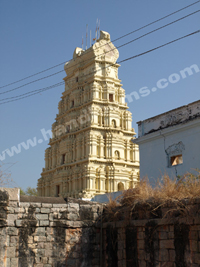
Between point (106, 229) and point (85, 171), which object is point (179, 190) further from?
point (85, 171)

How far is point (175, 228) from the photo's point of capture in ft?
27.7

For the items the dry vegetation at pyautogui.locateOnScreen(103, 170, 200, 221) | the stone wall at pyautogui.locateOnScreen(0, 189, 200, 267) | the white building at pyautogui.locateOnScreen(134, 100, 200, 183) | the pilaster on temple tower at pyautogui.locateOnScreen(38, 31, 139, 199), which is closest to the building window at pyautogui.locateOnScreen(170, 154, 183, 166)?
the white building at pyautogui.locateOnScreen(134, 100, 200, 183)

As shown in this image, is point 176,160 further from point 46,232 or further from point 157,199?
point 46,232

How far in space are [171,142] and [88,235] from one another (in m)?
7.91

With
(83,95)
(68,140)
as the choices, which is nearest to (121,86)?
(83,95)

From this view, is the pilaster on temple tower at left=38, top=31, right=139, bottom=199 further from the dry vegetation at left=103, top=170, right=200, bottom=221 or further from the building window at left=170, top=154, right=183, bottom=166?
the dry vegetation at left=103, top=170, right=200, bottom=221

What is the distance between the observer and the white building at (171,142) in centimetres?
1631

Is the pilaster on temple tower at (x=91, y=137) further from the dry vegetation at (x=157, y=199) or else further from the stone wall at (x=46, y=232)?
the dry vegetation at (x=157, y=199)

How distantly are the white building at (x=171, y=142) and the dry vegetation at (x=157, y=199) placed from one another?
582 centimetres

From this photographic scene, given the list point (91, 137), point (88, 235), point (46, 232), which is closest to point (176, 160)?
point (88, 235)

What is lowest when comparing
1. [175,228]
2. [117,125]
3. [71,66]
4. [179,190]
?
[175,228]

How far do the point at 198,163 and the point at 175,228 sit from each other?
7.91 m

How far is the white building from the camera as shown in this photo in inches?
642

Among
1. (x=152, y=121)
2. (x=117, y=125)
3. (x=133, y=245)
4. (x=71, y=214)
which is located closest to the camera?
(x=133, y=245)
